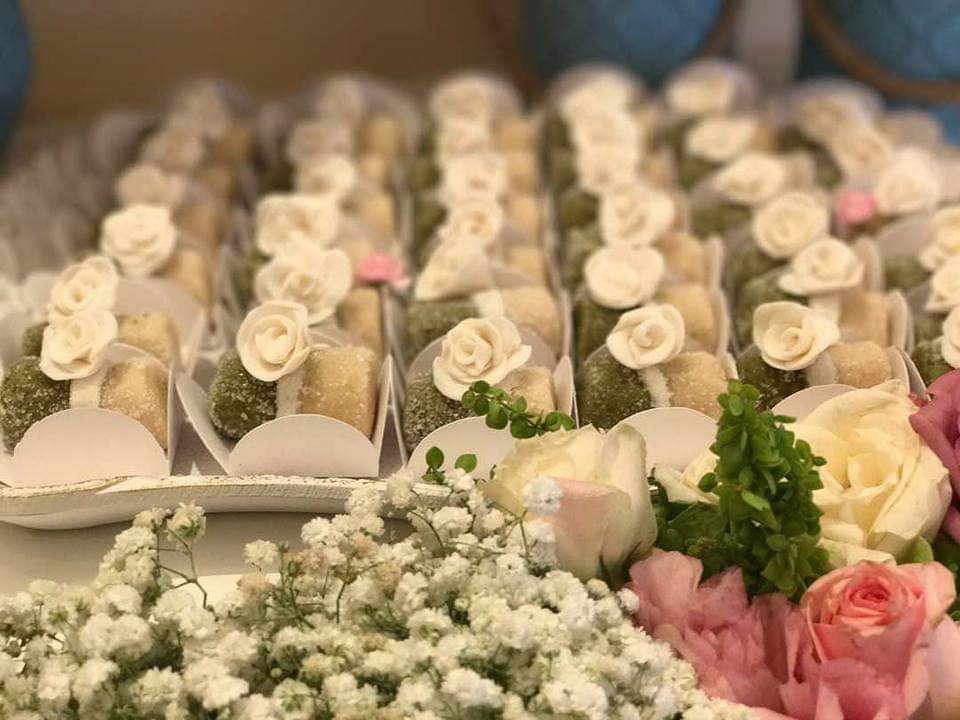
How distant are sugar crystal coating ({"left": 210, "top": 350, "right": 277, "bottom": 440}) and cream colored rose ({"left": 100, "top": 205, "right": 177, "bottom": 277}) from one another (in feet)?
1.10

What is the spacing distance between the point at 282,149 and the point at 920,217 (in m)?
0.95

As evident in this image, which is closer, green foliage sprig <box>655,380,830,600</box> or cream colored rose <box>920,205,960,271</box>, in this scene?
green foliage sprig <box>655,380,830,600</box>

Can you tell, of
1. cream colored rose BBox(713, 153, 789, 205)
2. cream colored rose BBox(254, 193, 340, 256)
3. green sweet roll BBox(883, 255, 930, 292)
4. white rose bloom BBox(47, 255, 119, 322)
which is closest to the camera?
white rose bloom BBox(47, 255, 119, 322)

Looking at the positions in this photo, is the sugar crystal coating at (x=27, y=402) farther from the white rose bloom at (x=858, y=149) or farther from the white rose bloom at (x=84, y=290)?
the white rose bloom at (x=858, y=149)

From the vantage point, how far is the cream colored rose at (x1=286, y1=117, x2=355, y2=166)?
164 cm

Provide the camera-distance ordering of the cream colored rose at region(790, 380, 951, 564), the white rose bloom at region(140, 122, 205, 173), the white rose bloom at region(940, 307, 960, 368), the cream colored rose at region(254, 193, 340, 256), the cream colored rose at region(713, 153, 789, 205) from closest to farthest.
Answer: the cream colored rose at region(790, 380, 951, 564) → the white rose bloom at region(940, 307, 960, 368) → the cream colored rose at region(254, 193, 340, 256) → the cream colored rose at region(713, 153, 789, 205) → the white rose bloom at region(140, 122, 205, 173)

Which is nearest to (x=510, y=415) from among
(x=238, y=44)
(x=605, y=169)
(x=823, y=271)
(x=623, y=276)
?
(x=623, y=276)

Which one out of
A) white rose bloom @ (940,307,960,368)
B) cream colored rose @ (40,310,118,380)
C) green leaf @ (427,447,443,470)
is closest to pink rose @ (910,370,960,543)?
white rose bloom @ (940,307,960,368)

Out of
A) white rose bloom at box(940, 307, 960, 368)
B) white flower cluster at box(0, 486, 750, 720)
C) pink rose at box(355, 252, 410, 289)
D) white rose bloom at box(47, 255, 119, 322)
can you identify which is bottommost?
white flower cluster at box(0, 486, 750, 720)

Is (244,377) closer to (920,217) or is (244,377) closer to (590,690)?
(590,690)

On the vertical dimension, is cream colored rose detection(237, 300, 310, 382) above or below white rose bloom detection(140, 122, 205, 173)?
below

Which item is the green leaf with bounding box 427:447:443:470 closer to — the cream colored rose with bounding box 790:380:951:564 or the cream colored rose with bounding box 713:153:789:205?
the cream colored rose with bounding box 790:380:951:564

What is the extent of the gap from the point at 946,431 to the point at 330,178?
0.92 meters

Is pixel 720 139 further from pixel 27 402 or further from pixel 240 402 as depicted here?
pixel 27 402
